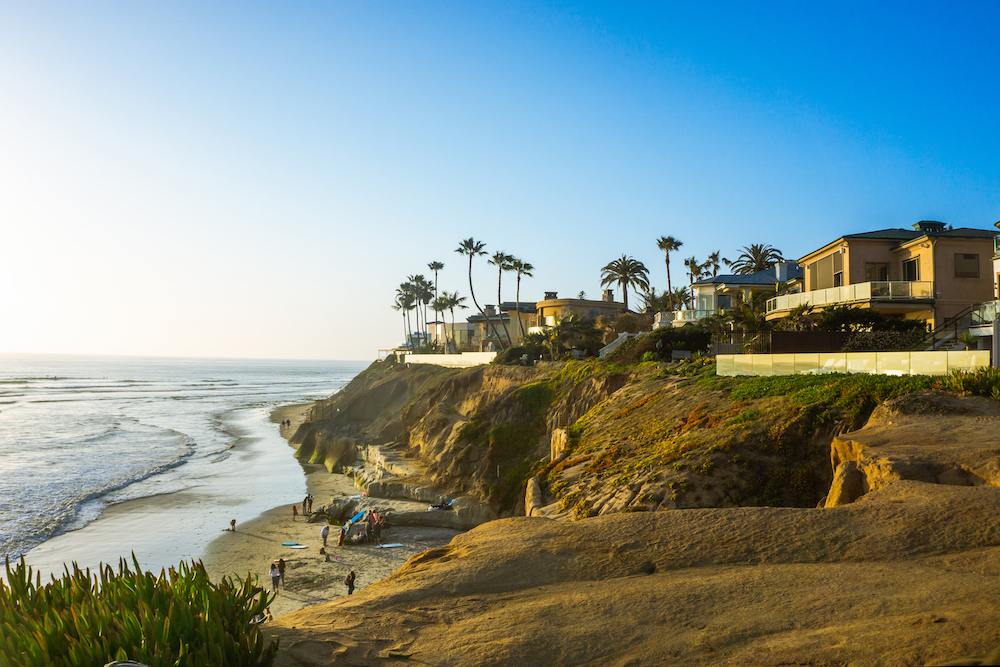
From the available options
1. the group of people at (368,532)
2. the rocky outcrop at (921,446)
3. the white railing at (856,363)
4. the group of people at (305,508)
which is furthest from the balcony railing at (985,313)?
the group of people at (305,508)

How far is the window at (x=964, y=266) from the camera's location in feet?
101

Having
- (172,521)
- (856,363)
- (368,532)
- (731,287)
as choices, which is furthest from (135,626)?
(731,287)

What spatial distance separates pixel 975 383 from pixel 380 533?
73.5 ft

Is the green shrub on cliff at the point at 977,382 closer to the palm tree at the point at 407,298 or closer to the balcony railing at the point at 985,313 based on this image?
the balcony railing at the point at 985,313

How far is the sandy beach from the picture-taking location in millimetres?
21406

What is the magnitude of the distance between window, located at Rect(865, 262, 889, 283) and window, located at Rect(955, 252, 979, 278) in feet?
12.7

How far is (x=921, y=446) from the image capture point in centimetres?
1264

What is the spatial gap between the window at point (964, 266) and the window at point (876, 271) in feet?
12.7

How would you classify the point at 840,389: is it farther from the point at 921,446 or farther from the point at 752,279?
the point at 752,279

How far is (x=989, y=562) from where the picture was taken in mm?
7664

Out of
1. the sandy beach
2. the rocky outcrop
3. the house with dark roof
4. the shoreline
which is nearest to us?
the rocky outcrop

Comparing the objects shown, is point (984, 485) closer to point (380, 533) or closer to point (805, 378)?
point (805, 378)

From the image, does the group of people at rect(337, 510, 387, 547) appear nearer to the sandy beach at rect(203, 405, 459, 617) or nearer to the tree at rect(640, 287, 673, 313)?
the sandy beach at rect(203, 405, 459, 617)

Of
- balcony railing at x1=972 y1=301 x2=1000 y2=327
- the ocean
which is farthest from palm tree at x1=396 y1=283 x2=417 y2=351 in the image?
balcony railing at x1=972 y1=301 x2=1000 y2=327
